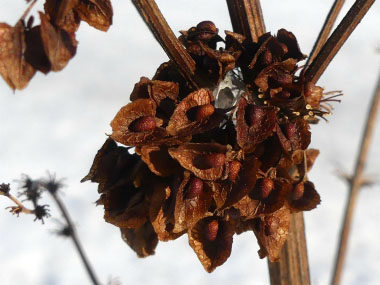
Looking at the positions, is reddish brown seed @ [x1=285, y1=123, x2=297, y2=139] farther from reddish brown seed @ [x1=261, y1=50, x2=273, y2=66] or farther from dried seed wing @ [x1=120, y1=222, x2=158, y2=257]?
dried seed wing @ [x1=120, y1=222, x2=158, y2=257]

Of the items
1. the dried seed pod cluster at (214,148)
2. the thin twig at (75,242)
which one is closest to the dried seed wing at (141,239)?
the dried seed pod cluster at (214,148)

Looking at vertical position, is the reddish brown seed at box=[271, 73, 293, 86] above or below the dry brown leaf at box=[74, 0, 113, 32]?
below

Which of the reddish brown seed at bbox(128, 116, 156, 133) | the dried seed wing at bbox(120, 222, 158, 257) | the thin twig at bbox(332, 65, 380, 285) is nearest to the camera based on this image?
the reddish brown seed at bbox(128, 116, 156, 133)

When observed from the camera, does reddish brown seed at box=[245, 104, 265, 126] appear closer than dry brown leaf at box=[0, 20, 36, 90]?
No

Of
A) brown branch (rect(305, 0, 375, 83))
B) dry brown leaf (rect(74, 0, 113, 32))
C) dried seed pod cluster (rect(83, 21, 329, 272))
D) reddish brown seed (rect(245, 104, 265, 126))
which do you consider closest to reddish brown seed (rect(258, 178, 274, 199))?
dried seed pod cluster (rect(83, 21, 329, 272))

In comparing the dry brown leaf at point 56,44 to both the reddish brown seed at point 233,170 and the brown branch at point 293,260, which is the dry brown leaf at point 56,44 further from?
the brown branch at point 293,260

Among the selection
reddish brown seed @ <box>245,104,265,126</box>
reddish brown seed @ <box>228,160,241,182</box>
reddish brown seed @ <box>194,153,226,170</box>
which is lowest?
reddish brown seed @ <box>228,160,241,182</box>

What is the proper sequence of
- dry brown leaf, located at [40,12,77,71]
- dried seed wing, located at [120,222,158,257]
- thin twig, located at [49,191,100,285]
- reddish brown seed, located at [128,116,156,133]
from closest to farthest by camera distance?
dry brown leaf, located at [40,12,77,71], reddish brown seed, located at [128,116,156,133], dried seed wing, located at [120,222,158,257], thin twig, located at [49,191,100,285]

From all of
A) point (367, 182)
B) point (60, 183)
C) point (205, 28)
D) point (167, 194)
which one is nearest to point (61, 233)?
point (60, 183)

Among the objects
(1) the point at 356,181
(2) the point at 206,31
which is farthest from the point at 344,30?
(1) the point at 356,181
